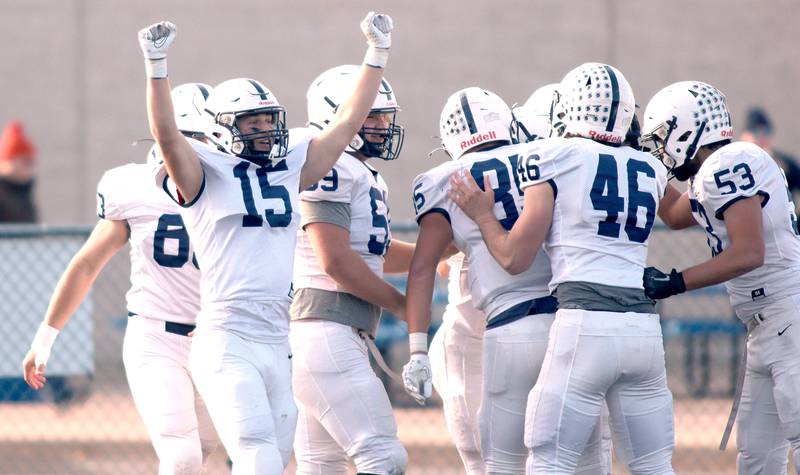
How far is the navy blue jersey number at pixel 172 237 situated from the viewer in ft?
17.4

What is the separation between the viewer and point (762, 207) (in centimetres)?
519

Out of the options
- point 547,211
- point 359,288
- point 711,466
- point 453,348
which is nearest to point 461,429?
point 453,348

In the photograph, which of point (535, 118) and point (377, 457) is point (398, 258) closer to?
point (535, 118)

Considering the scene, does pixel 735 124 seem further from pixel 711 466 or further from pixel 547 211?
pixel 547 211

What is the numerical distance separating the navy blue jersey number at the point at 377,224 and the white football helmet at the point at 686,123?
3.95 ft

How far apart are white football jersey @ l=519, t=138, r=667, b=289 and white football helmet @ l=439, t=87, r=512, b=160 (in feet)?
1.35

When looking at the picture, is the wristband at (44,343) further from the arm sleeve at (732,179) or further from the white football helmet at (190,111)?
the arm sleeve at (732,179)

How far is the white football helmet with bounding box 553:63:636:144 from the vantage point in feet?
15.9

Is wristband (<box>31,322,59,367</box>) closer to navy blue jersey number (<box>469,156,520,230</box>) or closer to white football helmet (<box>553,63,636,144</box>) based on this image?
navy blue jersey number (<box>469,156,520,230</box>)

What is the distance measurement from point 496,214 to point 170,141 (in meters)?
1.33

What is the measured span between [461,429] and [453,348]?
0.35 meters

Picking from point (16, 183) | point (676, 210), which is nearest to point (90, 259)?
point (676, 210)

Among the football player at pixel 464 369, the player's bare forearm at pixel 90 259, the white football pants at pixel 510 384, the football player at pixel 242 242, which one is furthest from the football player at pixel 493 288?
the player's bare forearm at pixel 90 259

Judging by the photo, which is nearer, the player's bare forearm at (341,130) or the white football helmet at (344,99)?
the player's bare forearm at (341,130)
